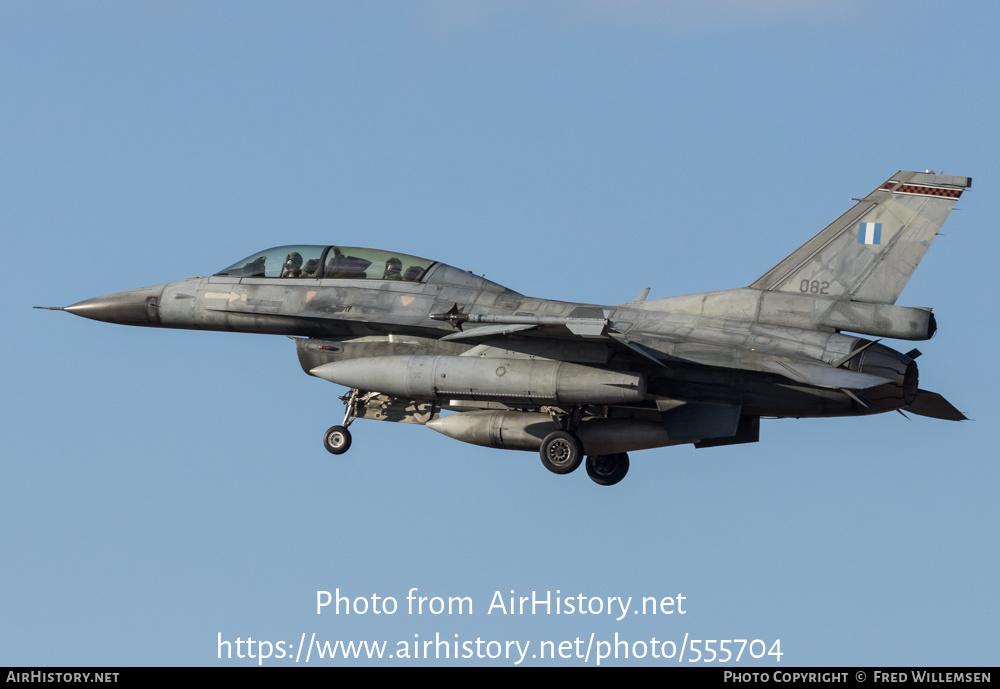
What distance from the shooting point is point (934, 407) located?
73.5 feet

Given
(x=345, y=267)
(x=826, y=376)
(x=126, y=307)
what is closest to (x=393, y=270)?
(x=345, y=267)

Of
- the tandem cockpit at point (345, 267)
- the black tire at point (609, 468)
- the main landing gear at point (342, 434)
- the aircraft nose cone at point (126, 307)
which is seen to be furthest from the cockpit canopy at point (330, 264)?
the black tire at point (609, 468)

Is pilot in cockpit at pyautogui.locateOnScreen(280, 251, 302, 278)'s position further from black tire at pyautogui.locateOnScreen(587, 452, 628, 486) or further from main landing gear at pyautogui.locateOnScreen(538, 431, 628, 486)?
black tire at pyautogui.locateOnScreen(587, 452, 628, 486)

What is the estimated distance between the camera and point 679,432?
73.0ft

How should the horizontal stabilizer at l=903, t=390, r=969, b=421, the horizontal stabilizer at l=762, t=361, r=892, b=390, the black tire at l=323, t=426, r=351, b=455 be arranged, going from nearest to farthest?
the horizontal stabilizer at l=762, t=361, r=892, b=390
the horizontal stabilizer at l=903, t=390, r=969, b=421
the black tire at l=323, t=426, r=351, b=455

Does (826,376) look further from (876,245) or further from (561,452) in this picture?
(561,452)

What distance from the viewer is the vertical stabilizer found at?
866 inches

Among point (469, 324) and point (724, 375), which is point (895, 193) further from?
point (469, 324)

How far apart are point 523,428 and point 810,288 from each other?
4638 mm

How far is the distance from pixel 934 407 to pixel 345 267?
903 cm

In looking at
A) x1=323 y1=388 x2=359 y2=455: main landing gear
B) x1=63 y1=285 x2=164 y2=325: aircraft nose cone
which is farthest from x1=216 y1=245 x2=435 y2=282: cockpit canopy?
x1=323 y1=388 x2=359 y2=455: main landing gear

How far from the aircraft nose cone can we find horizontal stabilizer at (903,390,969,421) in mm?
11665

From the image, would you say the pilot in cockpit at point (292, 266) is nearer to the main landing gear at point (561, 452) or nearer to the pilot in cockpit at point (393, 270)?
the pilot in cockpit at point (393, 270)

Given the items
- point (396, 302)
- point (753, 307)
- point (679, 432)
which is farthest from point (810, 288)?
point (396, 302)
